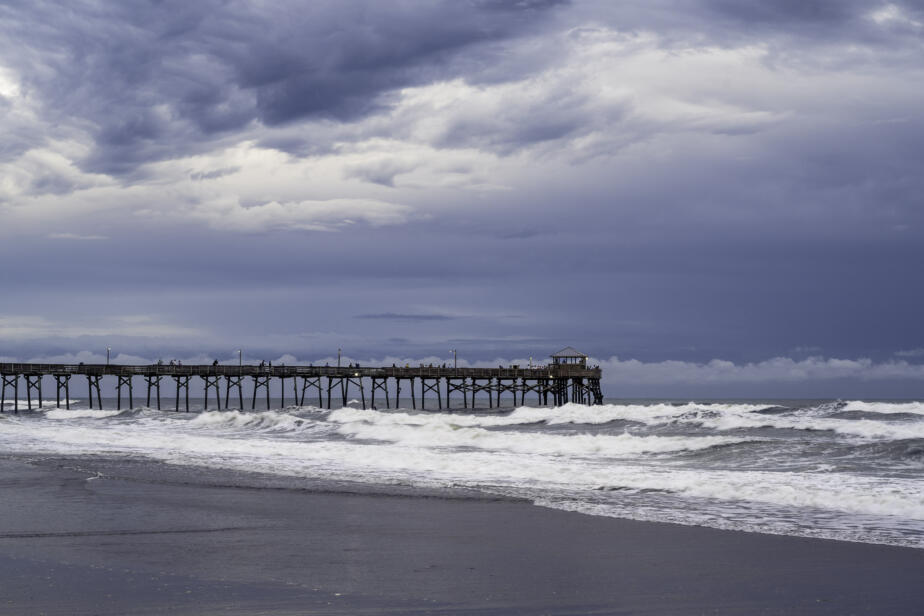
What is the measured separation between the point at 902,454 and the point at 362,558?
19220 millimetres

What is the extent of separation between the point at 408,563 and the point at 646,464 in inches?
590

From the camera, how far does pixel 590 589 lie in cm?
881

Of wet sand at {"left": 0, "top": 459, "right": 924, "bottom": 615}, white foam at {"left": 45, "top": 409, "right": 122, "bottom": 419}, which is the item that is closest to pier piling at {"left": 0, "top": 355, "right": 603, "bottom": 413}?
white foam at {"left": 45, "top": 409, "right": 122, "bottom": 419}

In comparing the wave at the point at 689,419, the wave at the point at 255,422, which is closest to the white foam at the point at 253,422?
the wave at the point at 255,422

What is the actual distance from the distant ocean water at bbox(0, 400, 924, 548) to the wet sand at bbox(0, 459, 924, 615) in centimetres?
191

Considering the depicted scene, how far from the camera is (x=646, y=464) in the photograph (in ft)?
78.8

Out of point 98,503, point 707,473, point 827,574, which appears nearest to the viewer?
point 827,574

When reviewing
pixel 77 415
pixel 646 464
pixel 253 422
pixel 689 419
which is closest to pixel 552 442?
pixel 646 464

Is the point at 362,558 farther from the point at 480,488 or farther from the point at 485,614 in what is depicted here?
the point at 480,488

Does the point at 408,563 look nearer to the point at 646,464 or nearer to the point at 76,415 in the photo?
the point at 646,464

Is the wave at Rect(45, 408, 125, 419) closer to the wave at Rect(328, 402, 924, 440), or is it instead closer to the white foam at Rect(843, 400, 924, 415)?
the wave at Rect(328, 402, 924, 440)

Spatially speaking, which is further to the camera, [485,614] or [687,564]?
[687,564]

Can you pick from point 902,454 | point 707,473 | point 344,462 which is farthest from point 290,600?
point 902,454

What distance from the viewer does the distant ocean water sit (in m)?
14.9
